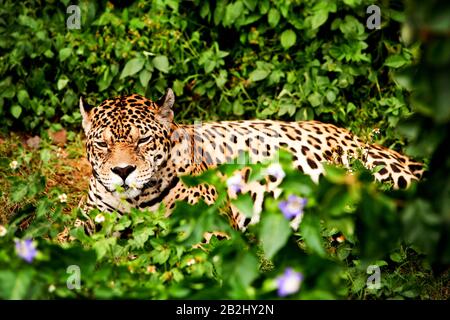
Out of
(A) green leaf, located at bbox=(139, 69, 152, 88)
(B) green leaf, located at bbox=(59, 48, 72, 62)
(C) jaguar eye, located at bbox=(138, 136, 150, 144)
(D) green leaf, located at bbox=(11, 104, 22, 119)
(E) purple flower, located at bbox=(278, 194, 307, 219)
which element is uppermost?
(E) purple flower, located at bbox=(278, 194, 307, 219)

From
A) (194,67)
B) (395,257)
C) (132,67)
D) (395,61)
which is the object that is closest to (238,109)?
(194,67)

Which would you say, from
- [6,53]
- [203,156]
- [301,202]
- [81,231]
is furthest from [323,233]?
[6,53]

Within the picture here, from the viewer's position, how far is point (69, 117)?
9352 mm

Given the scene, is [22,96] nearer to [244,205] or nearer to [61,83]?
[61,83]

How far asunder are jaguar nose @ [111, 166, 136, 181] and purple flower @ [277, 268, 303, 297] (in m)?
2.55

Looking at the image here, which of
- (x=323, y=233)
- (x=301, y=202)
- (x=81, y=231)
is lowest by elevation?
(x=323, y=233)

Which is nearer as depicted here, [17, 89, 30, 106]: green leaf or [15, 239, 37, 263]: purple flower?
[15, 239, 37, 263]: purple flower

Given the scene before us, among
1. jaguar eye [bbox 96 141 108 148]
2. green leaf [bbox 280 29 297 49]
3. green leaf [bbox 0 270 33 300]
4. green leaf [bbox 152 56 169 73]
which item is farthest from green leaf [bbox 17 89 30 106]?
green leaf [bbox 0 270 33 300]

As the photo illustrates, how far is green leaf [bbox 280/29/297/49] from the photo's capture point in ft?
29.4

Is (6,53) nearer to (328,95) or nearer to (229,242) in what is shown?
(328,95)

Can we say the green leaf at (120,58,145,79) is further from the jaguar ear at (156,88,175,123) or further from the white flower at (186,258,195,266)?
the white flower at (186,258,195,266)

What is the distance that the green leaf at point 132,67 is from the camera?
349 inches

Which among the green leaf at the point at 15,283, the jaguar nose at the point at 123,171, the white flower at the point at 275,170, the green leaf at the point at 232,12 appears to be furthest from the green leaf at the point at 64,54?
the green leaf at the point at 15,283
